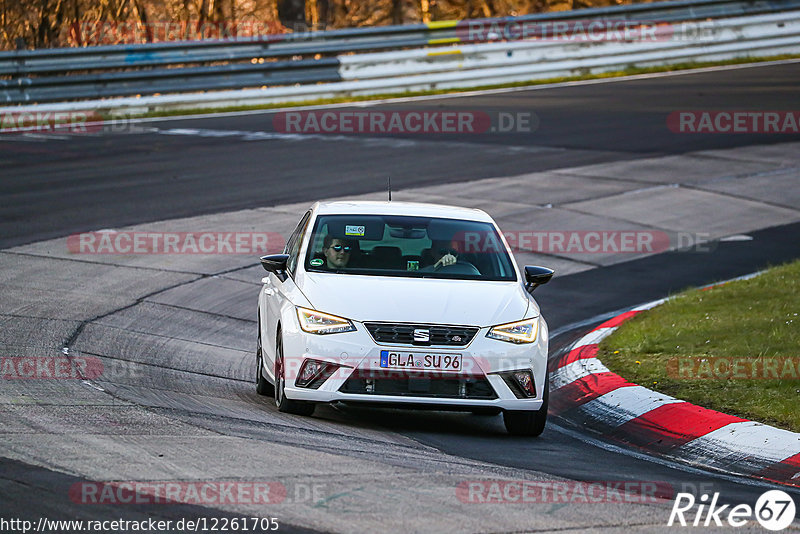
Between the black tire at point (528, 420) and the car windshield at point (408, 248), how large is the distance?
110cm

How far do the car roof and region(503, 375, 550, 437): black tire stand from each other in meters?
1.85

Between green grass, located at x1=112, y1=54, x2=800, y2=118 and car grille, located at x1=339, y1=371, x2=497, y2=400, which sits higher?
green grass, located at x1=112, y1=54, x2=800, y2=118

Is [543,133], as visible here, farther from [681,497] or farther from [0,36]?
[681,497]

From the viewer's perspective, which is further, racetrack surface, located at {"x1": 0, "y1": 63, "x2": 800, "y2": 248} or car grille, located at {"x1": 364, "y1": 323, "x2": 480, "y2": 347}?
racetrack surface, located at {"x1": 0, "y1": 63, "x2": 800, "y2": 248}

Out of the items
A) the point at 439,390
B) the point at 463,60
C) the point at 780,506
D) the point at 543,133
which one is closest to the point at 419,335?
the point at 439,390

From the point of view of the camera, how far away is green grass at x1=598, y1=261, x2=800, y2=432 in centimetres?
868

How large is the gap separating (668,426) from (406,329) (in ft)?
6.48

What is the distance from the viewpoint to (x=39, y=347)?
9641 mm
